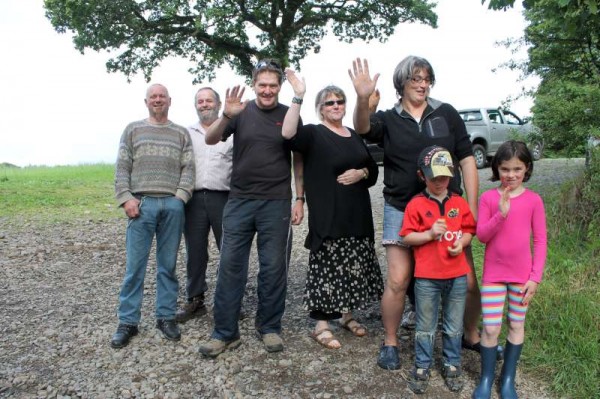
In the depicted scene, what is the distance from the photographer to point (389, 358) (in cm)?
380

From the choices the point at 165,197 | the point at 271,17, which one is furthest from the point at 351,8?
the point at 165,197

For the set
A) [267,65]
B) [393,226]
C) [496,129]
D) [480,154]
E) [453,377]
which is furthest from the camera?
[496,129]

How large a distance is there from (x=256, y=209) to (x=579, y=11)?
3.79 m

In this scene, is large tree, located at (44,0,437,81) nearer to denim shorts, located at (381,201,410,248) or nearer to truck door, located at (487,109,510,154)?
truck door, located at (487,109,510,154)

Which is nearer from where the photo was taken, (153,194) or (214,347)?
(214,347)

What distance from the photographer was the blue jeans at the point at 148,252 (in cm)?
422

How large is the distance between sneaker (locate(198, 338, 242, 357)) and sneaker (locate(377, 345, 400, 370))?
1183mm

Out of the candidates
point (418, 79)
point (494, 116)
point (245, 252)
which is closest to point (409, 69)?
point (418, 79)

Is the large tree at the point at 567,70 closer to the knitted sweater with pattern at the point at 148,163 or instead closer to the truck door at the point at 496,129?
the knitted sweater with pattern at the point at 148,163

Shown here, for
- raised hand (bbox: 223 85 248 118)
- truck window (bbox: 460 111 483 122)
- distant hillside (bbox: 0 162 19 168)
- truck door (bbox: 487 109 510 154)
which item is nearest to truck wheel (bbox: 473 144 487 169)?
truck door (bbox: 487 109 510 154)

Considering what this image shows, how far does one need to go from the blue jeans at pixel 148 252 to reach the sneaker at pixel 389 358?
1.81 meters

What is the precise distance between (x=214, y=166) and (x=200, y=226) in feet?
1.86

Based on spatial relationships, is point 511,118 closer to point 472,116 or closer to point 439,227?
point 472,116

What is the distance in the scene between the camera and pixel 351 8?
1905 cm
